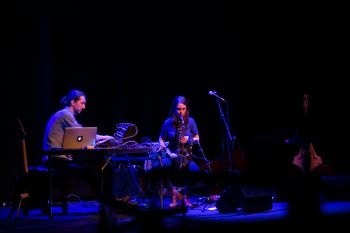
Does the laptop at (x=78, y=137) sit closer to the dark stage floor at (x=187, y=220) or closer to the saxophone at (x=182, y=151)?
the dark stage floor at (x=187, y=220)

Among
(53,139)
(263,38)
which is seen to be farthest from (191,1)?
(53,139)

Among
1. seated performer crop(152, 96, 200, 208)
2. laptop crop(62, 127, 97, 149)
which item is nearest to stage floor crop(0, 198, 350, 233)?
seated performer crop(152, 96, 200, 208)

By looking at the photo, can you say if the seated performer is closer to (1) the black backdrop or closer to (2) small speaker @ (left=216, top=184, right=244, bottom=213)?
(2) small speaker @ (left=216, top=184, right=244, bottom=213)

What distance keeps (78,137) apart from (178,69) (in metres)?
3.45

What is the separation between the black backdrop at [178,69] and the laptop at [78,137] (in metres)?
2.29

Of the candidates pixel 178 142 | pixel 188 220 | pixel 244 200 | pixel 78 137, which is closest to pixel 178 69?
pixel 178 142

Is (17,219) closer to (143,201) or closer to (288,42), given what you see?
(143,201)

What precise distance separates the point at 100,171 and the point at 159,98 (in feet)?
9.91

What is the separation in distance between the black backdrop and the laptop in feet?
7.50

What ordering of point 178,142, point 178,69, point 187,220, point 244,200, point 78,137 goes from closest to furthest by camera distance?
point 187,220, point 78,137, point 244,200, point 178,142, point 178,69

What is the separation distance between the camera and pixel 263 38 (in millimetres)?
9703

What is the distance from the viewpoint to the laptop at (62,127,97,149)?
6.62 metres

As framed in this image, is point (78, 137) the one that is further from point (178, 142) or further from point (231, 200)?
point (231, 200)

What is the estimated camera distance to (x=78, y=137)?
669cm
